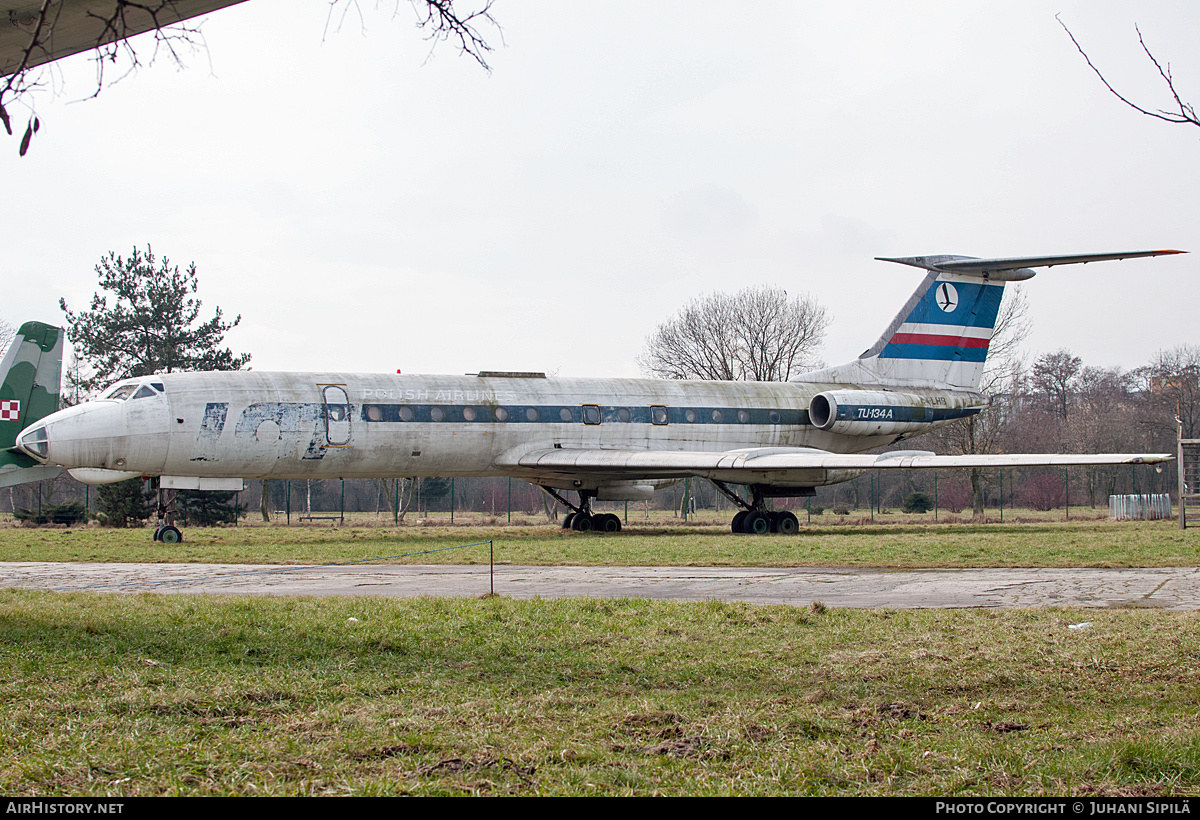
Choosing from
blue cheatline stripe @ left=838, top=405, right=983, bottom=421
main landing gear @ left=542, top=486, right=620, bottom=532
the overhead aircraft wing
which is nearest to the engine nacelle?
blue cheatline stripe @ left=838, top=405, right=983, bottom=421

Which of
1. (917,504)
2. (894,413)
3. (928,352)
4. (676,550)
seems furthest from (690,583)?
(917,504)

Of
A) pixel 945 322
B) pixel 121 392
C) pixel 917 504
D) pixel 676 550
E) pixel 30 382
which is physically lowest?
pixel 917 504

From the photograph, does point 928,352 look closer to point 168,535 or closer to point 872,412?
point 872,412

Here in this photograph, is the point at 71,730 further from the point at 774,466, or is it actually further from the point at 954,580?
the point at 774,466

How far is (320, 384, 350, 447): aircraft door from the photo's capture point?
67.6 ft

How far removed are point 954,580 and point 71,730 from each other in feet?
31.0

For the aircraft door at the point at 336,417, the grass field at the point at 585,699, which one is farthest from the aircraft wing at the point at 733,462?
the grass field at the point at 585,699

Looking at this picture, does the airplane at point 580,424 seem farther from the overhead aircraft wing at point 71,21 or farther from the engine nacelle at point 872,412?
the overhead aircraft wing at point 71,21

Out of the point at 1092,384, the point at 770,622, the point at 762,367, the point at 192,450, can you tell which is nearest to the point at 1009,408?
the point at 762,367

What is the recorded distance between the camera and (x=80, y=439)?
18.7m

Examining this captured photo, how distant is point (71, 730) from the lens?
A: 14.5ft

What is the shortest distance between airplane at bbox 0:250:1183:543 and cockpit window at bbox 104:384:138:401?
0.09 feet

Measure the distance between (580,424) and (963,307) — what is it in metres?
11.3

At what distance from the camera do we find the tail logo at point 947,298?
26688 mm
